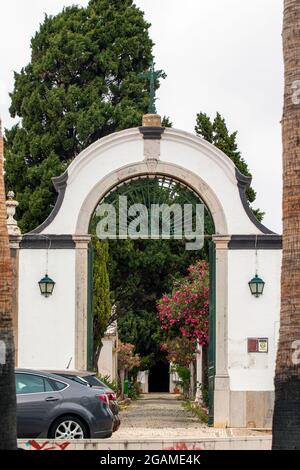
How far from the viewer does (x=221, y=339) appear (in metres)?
22.8

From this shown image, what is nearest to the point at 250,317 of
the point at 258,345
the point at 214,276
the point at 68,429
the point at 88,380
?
the point at 258,345

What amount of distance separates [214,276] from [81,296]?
2.57m

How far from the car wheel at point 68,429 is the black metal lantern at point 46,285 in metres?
5.55

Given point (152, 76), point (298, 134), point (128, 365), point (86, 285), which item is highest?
point (152, 76)

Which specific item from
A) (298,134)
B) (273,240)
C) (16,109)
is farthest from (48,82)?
(298,134)

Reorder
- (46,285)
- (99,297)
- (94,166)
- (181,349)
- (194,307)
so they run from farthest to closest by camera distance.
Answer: (181,349)
(99,297)
(194,307)
(94,166)
(46,285)

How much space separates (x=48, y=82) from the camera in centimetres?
4003

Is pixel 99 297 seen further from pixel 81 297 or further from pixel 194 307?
pixel 81 297

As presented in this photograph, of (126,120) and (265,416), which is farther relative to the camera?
(126,120)

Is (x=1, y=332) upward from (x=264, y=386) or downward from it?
upward

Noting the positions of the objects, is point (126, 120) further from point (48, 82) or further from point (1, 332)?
point (1, 332)
